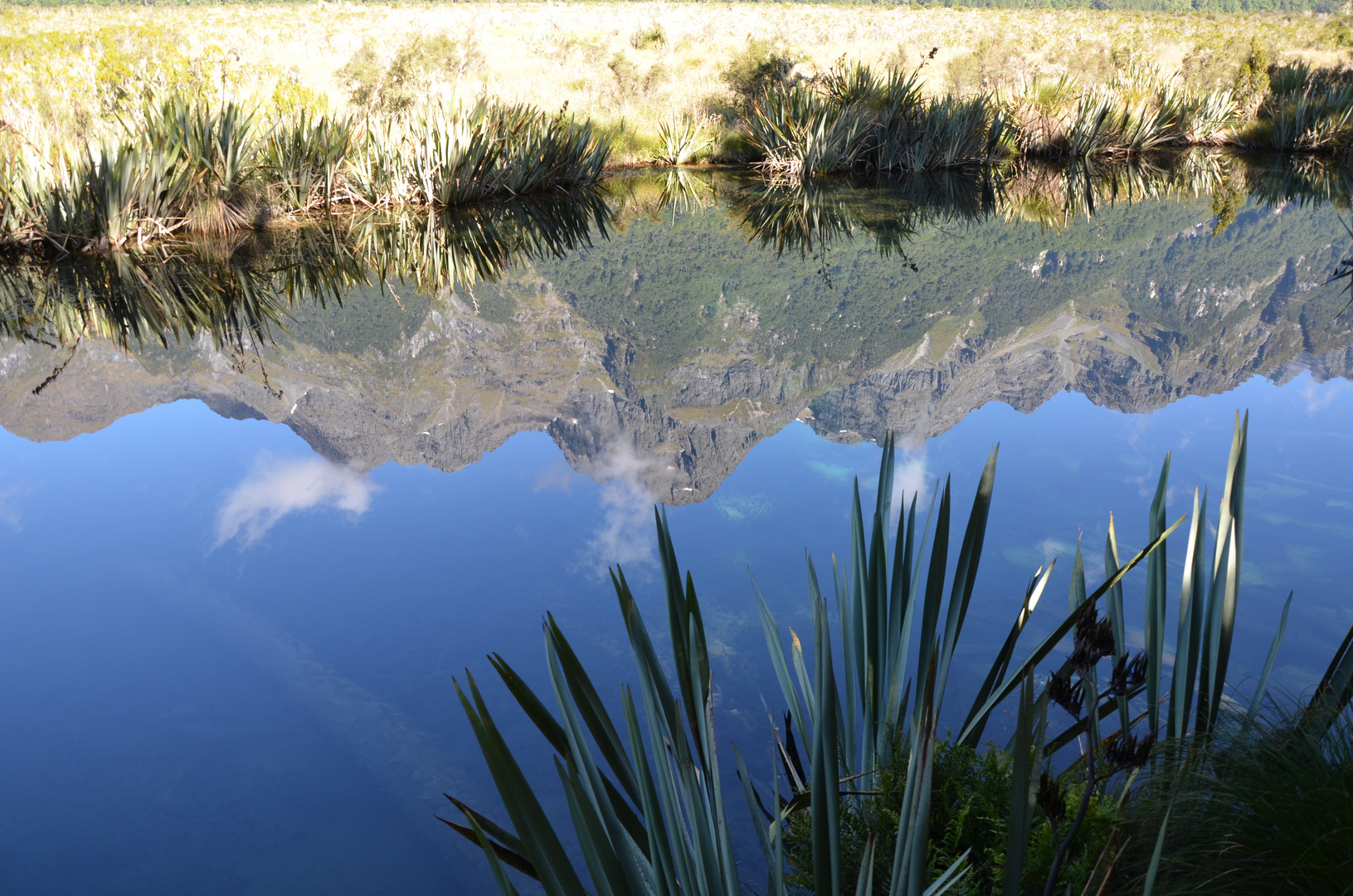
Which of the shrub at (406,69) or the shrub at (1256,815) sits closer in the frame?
the shrub at (1256,815)

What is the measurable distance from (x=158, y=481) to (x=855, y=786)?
3076 millimetres

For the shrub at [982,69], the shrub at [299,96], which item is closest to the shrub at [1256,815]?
the shrub at [299,96]

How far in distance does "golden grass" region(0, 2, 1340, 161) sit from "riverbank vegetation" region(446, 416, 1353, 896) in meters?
8.20

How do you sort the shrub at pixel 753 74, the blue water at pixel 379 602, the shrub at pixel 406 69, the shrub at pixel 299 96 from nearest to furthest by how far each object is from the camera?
1. the blue water at pixel 379 602
2. the shrub at pixel 299 96
3. the shrub at pixel 406 69
4. the shrub at pixel 753 74

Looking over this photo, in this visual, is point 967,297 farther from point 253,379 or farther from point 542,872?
point 542,872

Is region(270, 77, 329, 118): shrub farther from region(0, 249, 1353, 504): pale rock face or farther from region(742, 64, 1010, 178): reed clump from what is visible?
region(0, 249, 1353, 504): pale rock face

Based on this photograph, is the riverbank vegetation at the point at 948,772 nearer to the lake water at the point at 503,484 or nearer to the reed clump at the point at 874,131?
the lake water at the point at 503,484

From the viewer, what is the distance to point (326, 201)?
8531mm

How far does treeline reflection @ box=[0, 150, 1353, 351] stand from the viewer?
520 centimetres

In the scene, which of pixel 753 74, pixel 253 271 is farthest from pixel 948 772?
pixel 753 74

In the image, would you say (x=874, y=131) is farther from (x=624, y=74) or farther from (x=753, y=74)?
(x=624, y=74)

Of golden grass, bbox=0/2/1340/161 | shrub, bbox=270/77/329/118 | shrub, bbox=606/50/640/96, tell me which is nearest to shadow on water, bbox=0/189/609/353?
golden grass, bbox=0/2/1340/161

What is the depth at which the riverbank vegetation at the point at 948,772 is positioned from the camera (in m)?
0.90

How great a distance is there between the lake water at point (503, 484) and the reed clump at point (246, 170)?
0.79m
